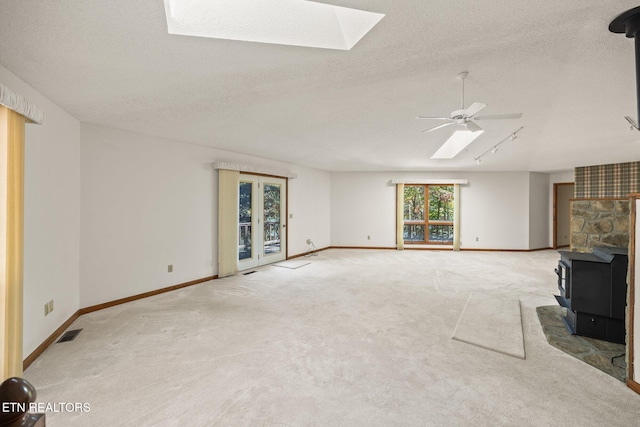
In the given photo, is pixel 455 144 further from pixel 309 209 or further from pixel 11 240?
pixel 11 240

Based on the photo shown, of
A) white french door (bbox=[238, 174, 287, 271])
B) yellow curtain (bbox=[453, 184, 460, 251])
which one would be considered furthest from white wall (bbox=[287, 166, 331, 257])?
yellow curtain (bbox=[453, 184, 460, 251])

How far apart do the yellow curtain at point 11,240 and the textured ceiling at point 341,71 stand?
54 cm

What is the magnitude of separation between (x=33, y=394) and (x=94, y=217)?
3.84 m

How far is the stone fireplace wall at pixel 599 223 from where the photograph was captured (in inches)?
156

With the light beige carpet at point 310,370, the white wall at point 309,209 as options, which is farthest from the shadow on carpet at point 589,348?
the white wall at point 309,209

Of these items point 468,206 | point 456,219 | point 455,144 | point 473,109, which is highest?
point 455,144

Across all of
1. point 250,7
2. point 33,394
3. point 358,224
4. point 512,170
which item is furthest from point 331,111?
point 512,170

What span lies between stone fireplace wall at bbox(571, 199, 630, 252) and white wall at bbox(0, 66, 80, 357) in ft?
22.3

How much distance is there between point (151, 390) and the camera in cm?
204

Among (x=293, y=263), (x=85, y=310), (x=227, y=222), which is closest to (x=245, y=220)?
(x=227, y=222)

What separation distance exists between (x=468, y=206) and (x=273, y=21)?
794 cm

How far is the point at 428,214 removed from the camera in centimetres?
880

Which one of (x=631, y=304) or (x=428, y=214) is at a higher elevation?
(x=428, y=214)

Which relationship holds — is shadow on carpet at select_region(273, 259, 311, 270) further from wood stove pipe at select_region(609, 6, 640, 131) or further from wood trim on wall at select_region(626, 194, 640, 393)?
wood stove pipe at select_region(609, 6, 640, 131)
